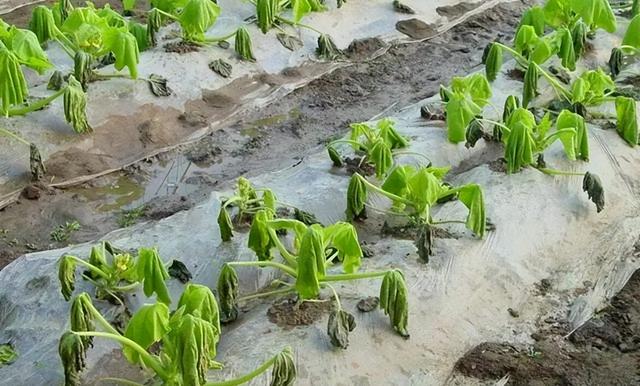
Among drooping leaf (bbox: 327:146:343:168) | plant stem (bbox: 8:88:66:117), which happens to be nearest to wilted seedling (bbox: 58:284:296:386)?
drooping leaf (bbox: 327:146:343:168)

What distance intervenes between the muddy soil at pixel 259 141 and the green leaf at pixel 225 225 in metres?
0.99

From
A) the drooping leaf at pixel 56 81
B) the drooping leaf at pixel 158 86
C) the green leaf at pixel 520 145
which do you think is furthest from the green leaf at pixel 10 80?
the green leaf at pixel 520 145

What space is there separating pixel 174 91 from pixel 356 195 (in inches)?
78.4

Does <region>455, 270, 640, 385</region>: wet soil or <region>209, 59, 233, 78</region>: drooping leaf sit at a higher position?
<region>455, 270, 640, 385</region>: wet soil

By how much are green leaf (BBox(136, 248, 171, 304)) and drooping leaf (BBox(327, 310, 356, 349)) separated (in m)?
0.57

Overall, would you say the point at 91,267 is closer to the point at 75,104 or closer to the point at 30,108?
the point at 75,104

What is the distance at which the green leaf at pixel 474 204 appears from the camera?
3492 mm

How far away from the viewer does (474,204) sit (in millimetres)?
3510

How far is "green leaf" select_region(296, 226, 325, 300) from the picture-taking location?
2998 mm

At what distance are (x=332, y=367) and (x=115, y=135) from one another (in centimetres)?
241

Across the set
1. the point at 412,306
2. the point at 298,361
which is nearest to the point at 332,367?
the point at 298,361

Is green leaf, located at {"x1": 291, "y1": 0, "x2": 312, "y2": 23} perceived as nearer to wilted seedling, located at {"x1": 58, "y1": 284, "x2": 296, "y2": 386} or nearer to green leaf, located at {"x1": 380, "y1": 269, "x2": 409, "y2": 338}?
green leaf, located at {"x1": 380, "y1": 269, "x2": 409, "y2": 338}

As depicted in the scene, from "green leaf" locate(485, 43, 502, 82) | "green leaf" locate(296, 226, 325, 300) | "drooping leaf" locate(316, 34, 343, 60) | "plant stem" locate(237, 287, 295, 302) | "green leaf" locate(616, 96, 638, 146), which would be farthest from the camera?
"drooping leaf" locate(316, 34, 343, 60)

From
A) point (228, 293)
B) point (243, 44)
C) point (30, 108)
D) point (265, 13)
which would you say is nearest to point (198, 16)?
point (243, 44)
